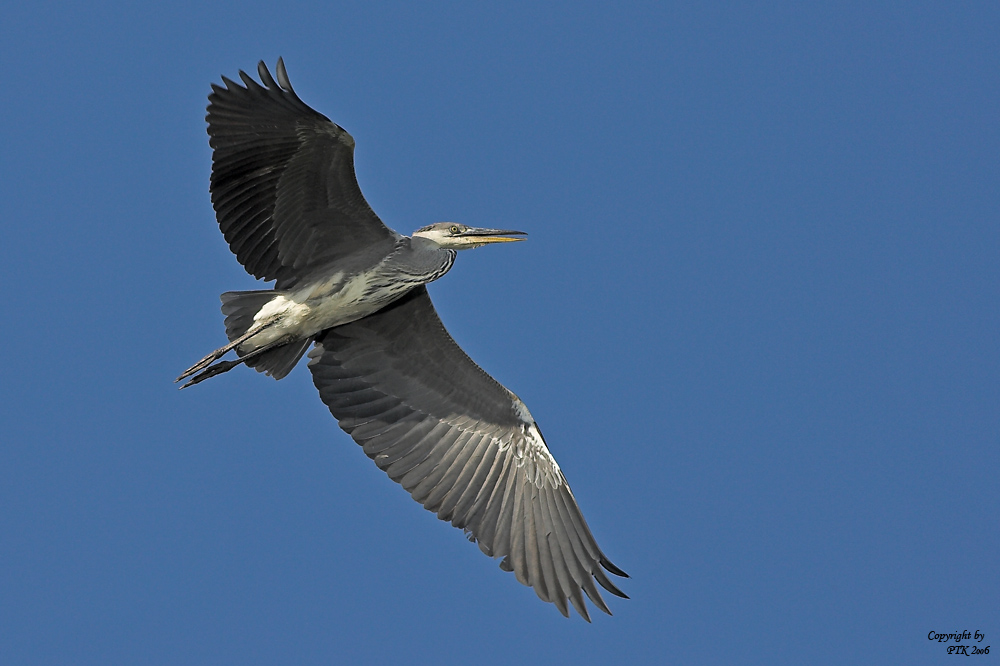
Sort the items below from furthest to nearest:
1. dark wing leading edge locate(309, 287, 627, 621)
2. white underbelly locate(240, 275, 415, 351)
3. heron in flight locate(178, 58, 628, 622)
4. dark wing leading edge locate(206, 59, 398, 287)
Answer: dark wing leading edge locate(309, 287, 627, 621) → white underbelly locate(240, 275, 415, 351) → heron in flight locate(178, 58, 628, 622) → dark wing leading edge locate(206, 59, 398, 287)

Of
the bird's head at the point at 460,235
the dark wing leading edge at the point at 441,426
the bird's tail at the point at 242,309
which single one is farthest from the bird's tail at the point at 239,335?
the bird's head at the point at 460,235

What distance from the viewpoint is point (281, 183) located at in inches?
397

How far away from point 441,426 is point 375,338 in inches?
40.3

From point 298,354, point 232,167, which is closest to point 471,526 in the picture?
point 298,354

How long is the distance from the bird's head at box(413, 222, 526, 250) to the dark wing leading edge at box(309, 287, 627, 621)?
0.54 meters

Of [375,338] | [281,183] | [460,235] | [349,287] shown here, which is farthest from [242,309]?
[460,235]

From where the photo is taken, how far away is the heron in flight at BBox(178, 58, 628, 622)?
9898 millimetres

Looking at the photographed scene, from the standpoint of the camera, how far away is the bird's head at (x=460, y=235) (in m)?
10.6

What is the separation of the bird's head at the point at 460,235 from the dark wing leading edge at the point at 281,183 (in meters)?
0.36

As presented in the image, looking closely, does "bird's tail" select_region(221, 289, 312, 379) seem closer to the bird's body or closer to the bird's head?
the bird's body

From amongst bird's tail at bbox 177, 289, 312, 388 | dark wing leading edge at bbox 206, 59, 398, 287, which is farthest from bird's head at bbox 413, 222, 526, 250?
bird's tail at bbox 177, 289, 312, 388

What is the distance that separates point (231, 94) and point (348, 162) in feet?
3.52

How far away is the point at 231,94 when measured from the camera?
9695mm

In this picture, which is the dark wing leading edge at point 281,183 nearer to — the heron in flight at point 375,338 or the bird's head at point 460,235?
the heron in flight at point 375,338
